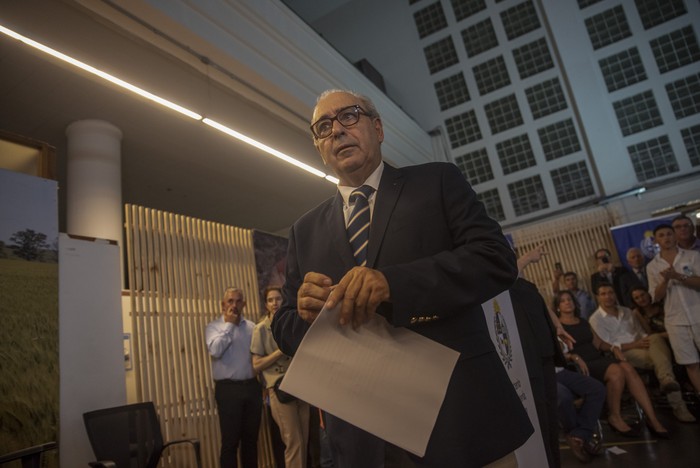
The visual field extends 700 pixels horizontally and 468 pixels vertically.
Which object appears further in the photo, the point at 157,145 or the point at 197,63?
the point at 157,145

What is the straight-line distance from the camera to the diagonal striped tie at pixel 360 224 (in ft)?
2.93

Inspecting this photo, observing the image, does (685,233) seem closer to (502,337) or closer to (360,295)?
(502,337)

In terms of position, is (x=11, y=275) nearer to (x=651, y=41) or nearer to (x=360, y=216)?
(x=360, y=216)

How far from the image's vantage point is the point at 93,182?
216 inches

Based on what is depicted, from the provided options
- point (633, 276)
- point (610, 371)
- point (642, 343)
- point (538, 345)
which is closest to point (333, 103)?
point (538, 345)

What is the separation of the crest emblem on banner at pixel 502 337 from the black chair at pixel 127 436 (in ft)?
7.29

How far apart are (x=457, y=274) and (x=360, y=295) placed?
0.59ft

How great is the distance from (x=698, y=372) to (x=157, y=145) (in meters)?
7.54

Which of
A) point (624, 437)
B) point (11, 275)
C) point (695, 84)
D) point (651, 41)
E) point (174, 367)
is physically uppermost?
point (651, 41)

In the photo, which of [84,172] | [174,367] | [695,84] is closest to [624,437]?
[174,367]

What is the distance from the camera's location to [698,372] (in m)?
4.15

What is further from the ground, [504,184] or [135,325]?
[504,184]

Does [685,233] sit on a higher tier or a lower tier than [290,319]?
higher

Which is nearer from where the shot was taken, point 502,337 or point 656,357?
point 502,337
